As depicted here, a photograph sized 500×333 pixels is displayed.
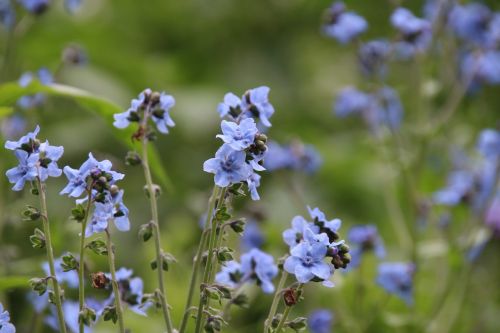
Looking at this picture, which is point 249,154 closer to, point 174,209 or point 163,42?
point 174,209

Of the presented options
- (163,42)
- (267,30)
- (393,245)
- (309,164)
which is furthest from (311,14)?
(309,164)

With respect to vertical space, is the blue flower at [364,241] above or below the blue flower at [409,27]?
below

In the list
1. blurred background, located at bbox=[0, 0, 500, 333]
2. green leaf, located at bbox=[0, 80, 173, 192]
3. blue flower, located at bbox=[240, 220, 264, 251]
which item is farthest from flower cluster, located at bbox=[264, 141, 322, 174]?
green leaf, located at bbox=[0, 80, 173, 192]

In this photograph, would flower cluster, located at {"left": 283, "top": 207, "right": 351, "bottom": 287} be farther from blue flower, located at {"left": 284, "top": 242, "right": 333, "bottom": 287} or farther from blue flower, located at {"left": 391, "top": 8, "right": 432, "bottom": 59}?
blue flower, located at {"left": 391, "top": 8, "right": 432, "bottom": 59}

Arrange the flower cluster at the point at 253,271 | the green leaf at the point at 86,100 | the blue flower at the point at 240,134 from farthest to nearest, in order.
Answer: the green leaf at the point at 86,100 → the flower cluster at the point at 253,271 → the blue flower at the point at 240,134

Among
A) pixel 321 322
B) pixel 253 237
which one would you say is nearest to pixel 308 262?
pixel 321 322

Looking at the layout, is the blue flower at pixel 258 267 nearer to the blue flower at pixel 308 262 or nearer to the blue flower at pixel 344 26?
the blue flower at pixel 308 262

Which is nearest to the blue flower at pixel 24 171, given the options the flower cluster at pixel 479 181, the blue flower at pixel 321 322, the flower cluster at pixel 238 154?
the flower cluster at pixel 238 154
